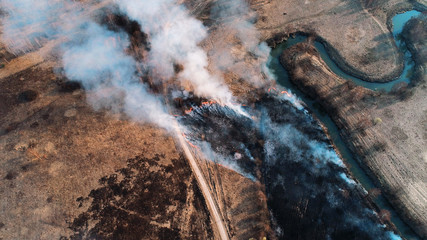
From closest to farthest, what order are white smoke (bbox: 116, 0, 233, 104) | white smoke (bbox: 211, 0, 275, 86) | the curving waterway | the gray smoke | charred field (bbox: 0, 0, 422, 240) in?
charred field (bbox: 0, 0, 422, 240) < the curving waterway < the gray smoke < white smoke (bbox: 116, 0, 233, 104) < white smoke (bbox: 211, 0, 275, 86)

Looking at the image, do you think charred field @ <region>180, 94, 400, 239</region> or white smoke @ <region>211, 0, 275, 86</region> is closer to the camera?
charred field @ <region>180, 94, 400, 239</region>

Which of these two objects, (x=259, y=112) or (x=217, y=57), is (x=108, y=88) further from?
(x=259, y=112)

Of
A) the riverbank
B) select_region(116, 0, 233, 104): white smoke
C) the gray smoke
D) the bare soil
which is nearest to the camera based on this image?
the riverbank

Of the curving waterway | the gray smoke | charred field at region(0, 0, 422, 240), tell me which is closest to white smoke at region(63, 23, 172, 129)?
the gray smoke

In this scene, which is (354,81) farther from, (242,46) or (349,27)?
(242,46)

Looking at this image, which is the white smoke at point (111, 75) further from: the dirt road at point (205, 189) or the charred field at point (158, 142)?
the dirt road at point (205, 189)

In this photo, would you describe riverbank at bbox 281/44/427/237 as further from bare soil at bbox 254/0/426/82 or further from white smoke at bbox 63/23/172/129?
white smoke at bbox 63/23/172/129

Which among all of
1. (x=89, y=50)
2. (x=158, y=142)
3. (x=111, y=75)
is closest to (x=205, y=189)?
(x=158, y=142)

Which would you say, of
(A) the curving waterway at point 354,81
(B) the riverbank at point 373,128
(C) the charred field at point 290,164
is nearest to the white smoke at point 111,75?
(C) the charred field at point 290,164
